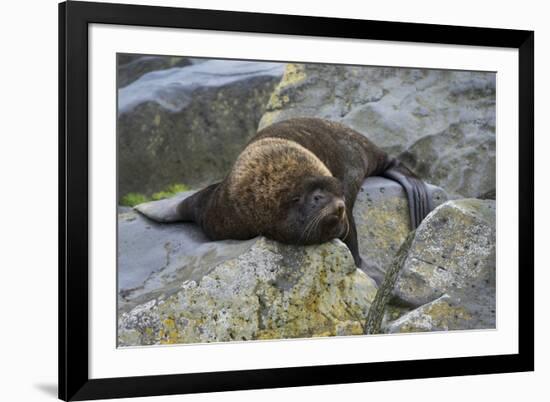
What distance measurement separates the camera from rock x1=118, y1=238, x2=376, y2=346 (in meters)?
6.73

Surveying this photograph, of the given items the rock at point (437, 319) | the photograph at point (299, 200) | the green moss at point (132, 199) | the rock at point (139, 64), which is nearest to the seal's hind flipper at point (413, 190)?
the photograph at point (299, 200)

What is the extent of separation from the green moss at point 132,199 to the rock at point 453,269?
7.02 feet

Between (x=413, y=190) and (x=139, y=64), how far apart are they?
8.08 feet

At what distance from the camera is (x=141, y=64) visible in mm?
6715

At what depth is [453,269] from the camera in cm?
768

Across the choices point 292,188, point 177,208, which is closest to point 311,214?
point 292,188

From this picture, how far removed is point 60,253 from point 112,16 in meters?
1.63

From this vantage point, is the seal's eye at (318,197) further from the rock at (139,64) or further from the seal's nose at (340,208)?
the rock at (139,64)

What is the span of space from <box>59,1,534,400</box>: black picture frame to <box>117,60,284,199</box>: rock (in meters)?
0.32

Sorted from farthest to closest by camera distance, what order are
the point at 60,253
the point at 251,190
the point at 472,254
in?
the point at 472,254, the point at 251,190, the point at 60,253

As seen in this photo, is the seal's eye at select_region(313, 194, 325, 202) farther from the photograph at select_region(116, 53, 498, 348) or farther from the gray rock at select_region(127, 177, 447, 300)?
the gray rock at select_region(127, 177, 447, 300)

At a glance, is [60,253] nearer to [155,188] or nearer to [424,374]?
[155,188]

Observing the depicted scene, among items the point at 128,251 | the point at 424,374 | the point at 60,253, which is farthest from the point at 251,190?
the point at 424,374

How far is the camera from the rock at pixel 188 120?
6.70m
